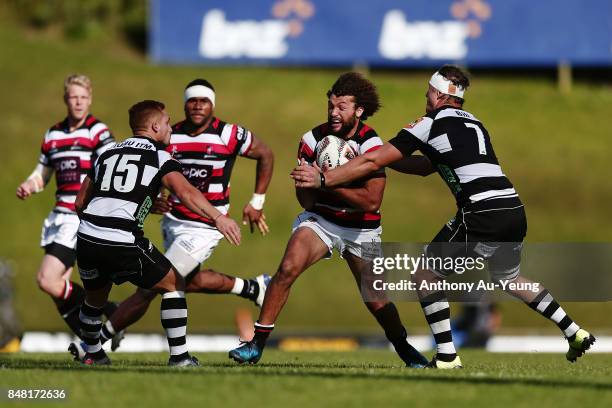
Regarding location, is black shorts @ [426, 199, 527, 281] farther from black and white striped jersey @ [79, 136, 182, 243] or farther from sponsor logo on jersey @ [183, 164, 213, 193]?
sponsor logo on jersey @ [183, 164, 213, 193]

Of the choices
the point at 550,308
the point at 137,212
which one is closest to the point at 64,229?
the point at 137,212

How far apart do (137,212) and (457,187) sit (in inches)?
98.4

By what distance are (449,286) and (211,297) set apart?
1993cm

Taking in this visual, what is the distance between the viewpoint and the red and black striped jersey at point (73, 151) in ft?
35.8

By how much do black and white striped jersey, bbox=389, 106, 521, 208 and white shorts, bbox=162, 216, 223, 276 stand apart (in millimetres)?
2473

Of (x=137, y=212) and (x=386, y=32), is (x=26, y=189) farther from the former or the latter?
(x=386, y=32)

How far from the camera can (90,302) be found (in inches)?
352

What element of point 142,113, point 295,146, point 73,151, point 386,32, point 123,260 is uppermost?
point 386,32

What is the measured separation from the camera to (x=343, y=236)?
902cm

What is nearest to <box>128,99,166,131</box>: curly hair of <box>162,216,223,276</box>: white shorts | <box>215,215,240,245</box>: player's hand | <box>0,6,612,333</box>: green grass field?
<box>215,215,240,245</box>: player's hand

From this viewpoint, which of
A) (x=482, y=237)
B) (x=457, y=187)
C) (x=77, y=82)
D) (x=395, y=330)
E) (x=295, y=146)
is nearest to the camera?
(x=482, y=237)

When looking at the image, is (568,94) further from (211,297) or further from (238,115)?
(211,297)

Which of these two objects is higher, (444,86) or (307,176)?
(444,86)

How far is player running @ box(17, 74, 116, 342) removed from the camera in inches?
429
